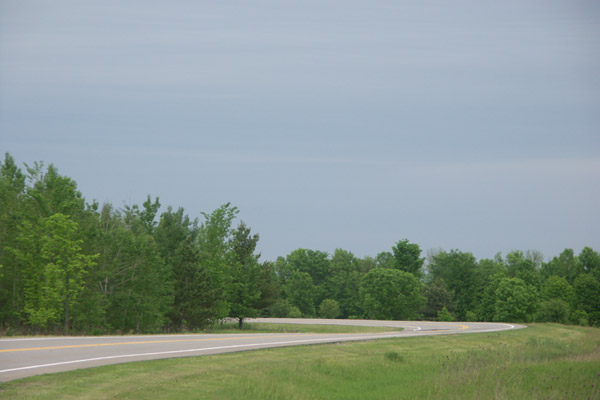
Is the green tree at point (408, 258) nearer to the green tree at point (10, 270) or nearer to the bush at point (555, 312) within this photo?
the bush at point (555, 312)

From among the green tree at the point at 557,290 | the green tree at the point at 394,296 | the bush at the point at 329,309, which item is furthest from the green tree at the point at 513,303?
the bush at the point at 329,309

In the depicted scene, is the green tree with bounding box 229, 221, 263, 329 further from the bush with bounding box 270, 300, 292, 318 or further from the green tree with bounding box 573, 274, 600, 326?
the green tree with bounding box 573, 274, 600, 326

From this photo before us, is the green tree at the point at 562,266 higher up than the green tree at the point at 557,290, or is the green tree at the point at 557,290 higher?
the green tree at the point at 562,266

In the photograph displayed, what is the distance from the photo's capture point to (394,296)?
96000 mm

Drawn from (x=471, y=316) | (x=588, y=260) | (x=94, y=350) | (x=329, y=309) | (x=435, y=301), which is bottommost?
(x=471, y=316)

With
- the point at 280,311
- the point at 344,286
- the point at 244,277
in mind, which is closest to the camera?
the point at 244,277

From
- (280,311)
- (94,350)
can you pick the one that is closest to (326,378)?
(94,350)

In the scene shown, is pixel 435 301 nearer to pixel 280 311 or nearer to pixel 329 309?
pixel 329 309

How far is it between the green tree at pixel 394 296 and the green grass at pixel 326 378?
7294 centimetres

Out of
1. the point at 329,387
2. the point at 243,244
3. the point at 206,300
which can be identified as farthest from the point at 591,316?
the point at 329,387

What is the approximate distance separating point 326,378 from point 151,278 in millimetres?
27458

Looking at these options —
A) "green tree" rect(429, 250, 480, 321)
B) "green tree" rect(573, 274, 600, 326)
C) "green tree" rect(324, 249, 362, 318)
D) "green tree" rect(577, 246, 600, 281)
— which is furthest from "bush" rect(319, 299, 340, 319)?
"green tree" rect(577, 246, 600, 281)

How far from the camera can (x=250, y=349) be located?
21.9 meters

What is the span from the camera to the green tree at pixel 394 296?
95.3 metres
